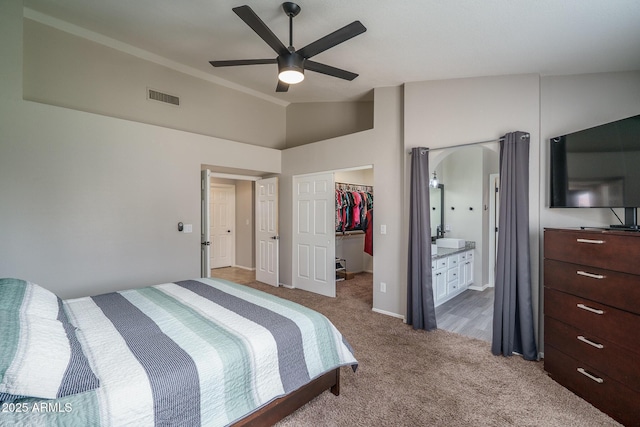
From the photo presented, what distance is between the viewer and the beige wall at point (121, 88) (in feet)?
10.2

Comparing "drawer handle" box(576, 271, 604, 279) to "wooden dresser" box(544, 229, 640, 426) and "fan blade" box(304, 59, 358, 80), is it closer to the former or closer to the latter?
"wooden dresser" box(544, 229, 640, 426)

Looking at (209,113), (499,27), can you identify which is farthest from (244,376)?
(209,113)

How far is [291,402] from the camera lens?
5.94 feet

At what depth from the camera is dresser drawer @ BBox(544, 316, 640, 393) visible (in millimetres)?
1796

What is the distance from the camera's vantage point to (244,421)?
1548 mm

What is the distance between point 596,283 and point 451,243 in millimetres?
2721

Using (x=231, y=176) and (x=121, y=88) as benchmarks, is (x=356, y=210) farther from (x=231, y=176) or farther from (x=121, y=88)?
(x=121, y=88)

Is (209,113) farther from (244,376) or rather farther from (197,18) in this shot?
(244,376)

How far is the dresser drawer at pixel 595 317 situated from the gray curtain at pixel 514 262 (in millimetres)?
275

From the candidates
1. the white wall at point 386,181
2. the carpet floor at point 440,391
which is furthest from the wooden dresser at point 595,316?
the white wall at point 386,181

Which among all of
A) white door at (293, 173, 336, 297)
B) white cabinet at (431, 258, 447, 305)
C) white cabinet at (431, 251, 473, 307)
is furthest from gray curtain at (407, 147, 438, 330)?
white door at (293, 173, 336, 297)

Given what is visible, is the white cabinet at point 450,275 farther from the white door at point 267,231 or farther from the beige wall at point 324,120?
the white door at point 267,231

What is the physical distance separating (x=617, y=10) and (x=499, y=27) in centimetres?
66

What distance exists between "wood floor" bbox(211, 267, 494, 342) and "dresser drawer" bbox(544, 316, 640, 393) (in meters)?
0.79
